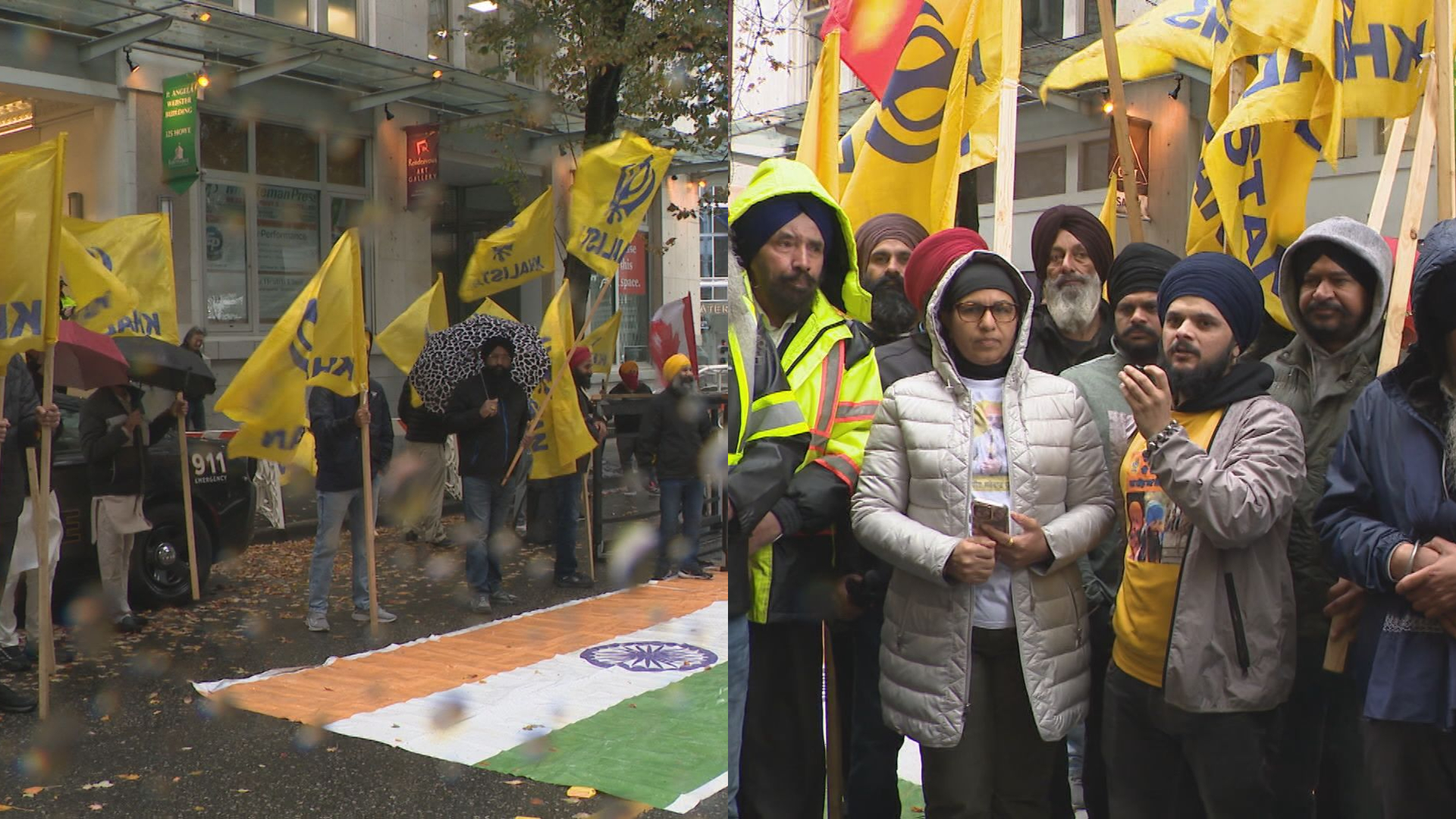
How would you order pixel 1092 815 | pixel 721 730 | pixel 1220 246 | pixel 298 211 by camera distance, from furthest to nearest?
pixel 298 211
pixel 721 730
pixel 1220 246
pixel 1092 815

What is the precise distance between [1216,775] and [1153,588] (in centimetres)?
43

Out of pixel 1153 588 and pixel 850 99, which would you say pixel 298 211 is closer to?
pixel 850 99

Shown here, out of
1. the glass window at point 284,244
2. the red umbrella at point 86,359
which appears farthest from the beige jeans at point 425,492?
the glass window at point 284,244

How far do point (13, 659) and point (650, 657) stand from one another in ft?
10.8

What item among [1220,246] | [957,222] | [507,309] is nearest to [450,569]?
[507,309]

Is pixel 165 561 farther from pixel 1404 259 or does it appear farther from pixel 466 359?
pixel 1404 259

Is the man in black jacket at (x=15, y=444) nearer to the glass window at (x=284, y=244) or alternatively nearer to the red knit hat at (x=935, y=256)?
the red knit hat at (x=935, y=256)

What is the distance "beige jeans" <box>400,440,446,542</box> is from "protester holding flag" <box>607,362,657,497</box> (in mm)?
1373

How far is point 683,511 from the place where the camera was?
8836 millimetres

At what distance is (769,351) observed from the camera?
2.63 meters

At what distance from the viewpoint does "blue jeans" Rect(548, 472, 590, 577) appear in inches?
352

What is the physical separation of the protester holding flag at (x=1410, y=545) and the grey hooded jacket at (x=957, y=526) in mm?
576

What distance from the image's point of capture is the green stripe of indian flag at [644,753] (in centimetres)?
462

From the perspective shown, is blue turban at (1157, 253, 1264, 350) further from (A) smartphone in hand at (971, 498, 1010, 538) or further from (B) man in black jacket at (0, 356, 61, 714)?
(B) man in black jacket at (0, 356, 61, 714)
